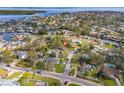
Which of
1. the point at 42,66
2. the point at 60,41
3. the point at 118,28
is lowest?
the point at 42,66

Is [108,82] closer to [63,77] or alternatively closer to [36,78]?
[63,77]

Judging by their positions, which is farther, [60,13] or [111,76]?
[60,13]

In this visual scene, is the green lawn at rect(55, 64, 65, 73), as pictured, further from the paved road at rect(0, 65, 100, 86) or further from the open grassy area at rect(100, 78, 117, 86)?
the open grassy area at rect(100, 78, 117, 86)

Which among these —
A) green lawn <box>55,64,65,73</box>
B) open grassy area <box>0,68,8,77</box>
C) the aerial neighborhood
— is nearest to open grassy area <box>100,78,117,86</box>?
the aerial neighborhood

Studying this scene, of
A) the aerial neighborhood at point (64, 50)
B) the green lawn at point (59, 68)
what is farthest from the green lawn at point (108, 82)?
the green lawn at point (59, 68)

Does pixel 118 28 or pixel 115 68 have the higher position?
pixel 118 28

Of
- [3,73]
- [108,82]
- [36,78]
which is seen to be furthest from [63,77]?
[3,73]

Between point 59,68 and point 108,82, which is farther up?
point 59,68
